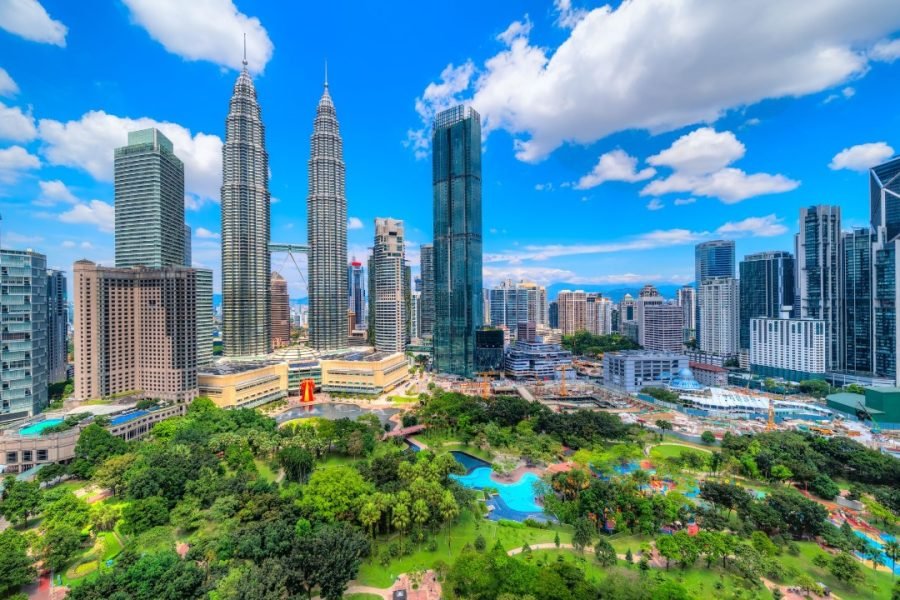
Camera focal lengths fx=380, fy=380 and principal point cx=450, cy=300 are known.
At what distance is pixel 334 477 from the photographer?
2602 cm

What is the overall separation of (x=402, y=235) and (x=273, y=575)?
89.6 meters

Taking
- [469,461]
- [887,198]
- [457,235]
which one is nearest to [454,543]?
[469,461]

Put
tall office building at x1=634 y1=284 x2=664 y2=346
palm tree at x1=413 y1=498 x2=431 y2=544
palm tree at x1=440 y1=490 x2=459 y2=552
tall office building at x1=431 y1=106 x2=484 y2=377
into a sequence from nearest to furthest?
palm tree at x1=413 y1=498 x2=431 y2=544, palm tree at x1=440 y1=490 x2=459 y2=552, tall office building at x1=431 y1=106 x2=484 y2=377, tall office building at x1=634 y1=284 x2=664 y2=346

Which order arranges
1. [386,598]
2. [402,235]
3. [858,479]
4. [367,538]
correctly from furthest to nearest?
[402,235] < [858,479] < [367,538] < [386,598]

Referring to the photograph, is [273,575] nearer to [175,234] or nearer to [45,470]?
[45,470]

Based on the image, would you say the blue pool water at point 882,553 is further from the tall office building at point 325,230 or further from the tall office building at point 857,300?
the tall office building at point 325,230

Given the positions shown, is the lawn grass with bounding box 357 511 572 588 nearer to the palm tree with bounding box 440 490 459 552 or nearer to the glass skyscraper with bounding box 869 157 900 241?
the palm tree with bounding box 440 490 459 552

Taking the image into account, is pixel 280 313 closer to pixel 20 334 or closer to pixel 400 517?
pixel 20 334

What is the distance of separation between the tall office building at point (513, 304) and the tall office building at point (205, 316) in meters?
90.8

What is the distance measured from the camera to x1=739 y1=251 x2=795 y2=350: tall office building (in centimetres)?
8694

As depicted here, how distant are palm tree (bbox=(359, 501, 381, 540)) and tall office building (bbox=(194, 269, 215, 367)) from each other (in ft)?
189

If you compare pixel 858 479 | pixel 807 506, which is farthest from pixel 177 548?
pixel 858 479

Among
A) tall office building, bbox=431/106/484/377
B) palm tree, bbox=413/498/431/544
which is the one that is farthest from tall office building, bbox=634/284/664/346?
palm tree, bbox=413/498/431/544

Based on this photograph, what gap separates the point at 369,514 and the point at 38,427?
35.5m
